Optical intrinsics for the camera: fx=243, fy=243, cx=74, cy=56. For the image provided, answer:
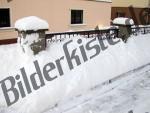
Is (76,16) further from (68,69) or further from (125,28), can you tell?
(68,69)

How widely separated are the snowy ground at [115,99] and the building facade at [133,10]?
41.7 feet

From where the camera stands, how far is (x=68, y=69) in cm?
643

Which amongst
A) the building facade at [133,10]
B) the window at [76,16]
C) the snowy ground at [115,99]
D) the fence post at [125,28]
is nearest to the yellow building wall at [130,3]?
the building facade at [133,10]

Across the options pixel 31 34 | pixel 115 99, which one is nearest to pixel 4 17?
pixel 31 34

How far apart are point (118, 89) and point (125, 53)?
2.27 meters

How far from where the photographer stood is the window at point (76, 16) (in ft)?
43.5

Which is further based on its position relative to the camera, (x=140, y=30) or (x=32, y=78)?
(x=140, y=30)

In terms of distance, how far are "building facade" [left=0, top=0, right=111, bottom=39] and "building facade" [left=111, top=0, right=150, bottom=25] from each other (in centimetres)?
394

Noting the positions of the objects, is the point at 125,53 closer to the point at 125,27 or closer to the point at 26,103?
the point at 125,27

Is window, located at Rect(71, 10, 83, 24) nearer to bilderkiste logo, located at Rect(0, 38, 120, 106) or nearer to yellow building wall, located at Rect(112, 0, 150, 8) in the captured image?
yellow building wall, located at Rect(112, 0, 150, 8)

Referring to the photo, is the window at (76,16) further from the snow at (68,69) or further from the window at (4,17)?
the snow at (68,69)

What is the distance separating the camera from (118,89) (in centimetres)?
605

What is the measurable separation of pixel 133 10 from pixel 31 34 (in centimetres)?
1510

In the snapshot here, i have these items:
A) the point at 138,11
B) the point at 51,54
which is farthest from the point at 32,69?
the point at 138,11
